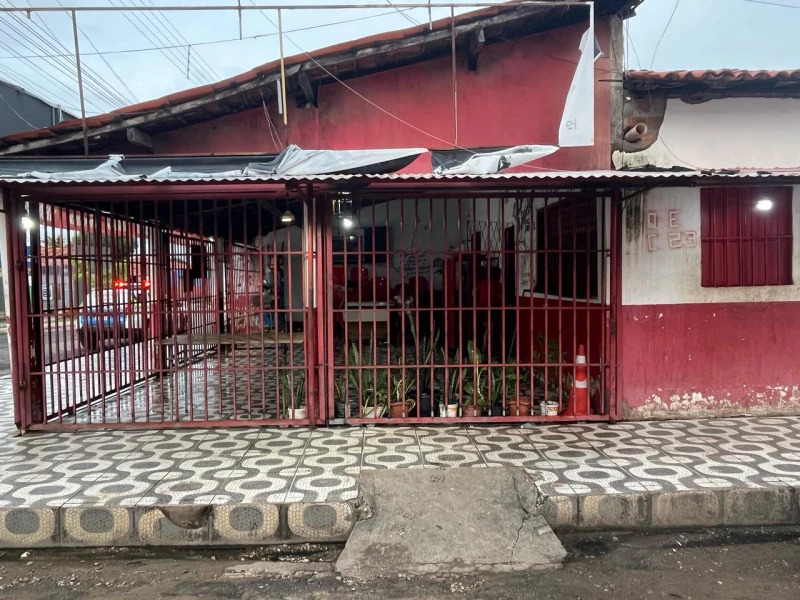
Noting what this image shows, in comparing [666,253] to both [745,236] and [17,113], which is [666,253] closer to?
[745,236]

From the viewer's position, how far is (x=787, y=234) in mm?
6062

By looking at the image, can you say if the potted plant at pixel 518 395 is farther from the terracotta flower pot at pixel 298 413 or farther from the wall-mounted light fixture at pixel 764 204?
the wall-mounted light fixture at pixel 764 204

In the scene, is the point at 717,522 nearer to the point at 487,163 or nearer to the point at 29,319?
the point at 487,163

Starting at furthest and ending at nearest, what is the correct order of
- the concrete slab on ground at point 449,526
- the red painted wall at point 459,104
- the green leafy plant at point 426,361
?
the red painted wall at point 459,104 → the green leafy plant at point 426,361 → the concrete slab on ground at point 449,526

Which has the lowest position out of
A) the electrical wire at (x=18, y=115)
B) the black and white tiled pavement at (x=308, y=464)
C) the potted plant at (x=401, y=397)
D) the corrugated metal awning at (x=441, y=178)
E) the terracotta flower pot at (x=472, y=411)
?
the black and white tiled pavement at (x=308, y=464)

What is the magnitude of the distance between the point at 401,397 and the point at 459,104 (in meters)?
3.45

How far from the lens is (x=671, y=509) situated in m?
4.07

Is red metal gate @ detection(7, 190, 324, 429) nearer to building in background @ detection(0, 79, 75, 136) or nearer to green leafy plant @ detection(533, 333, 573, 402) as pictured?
green leafy plant @ detection(533, 333, 573, 402)

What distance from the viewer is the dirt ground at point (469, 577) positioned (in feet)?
10.6

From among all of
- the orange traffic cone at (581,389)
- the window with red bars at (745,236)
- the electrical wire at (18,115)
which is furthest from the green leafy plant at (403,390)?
the electrical wire at (18,115)

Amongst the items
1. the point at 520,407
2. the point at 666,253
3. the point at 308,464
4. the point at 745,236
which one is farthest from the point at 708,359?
the point at 308,464

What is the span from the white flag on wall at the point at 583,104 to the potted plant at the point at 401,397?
3.05 meters

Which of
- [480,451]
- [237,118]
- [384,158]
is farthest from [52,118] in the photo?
[480,451]

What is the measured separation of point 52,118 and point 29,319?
17.0 m
